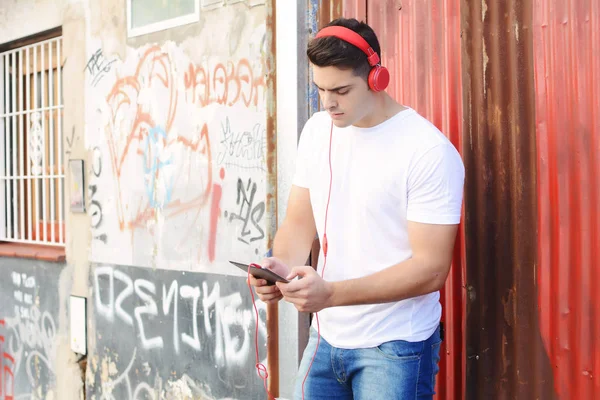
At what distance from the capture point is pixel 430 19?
3.48m

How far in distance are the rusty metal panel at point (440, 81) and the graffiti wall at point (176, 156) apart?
3.42 ft

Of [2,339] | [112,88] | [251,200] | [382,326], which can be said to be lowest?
[2,339]

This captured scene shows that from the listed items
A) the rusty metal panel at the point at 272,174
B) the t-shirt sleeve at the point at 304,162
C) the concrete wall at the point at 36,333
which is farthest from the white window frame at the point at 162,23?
the t-shirt sleeve at the point at 304,162

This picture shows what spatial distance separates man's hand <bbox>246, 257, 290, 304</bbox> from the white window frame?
2623 mm

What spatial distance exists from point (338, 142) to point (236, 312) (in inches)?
83.5

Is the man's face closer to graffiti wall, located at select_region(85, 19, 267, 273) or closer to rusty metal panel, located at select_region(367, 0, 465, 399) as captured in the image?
rusty metal panel, located at select_region(367, 0, 465, 399)

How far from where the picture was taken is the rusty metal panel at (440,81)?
336cm

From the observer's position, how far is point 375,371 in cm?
245

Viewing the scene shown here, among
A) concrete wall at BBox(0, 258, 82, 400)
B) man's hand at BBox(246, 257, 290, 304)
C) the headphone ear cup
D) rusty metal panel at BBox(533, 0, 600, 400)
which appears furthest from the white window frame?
man's hand at BBox(246, 257, 290, 304)

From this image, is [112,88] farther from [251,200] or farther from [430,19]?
[430,19]

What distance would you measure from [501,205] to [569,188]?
12.2 inches

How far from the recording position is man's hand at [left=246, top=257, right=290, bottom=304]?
2.53 m

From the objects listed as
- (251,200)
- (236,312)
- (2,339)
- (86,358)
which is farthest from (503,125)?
(2,339)

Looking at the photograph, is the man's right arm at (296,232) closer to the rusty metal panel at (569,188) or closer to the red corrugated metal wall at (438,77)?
the red corrugated metal wall at (438,77)
